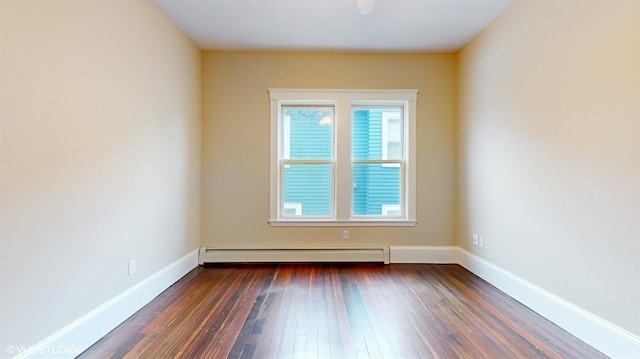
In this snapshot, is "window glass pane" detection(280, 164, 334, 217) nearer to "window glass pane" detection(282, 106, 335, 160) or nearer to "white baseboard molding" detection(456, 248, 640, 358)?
"window glass pane" detection(282, 106, 335, 160)

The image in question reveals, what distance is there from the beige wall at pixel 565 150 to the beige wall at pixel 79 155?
3.34 meters

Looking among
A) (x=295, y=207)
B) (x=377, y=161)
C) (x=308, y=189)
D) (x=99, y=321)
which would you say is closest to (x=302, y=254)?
(x=295, y=207)

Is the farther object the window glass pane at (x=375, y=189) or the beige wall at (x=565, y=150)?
the window glass pane at (x=375, y=189)

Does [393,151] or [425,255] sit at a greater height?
[393,151]

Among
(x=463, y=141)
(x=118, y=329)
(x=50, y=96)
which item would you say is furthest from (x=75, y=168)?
(x=463, y=141)

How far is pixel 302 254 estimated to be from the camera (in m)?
4.10

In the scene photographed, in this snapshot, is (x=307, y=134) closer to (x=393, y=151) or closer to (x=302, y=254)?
(x=393, y=151)

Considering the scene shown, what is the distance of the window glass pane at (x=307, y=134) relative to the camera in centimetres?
425

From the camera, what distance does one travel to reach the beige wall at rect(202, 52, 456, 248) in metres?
4.09

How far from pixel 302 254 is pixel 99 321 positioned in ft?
7.63

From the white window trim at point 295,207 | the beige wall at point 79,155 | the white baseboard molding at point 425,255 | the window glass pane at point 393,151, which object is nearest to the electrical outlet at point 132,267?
the beige wall at point 79,155

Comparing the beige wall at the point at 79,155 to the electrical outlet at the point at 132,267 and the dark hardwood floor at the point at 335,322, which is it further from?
the dark hardwood floor at the point at 335,322

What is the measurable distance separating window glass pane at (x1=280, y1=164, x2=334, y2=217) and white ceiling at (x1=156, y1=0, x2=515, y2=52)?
5.05 feet

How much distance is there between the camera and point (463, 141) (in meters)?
3.98
